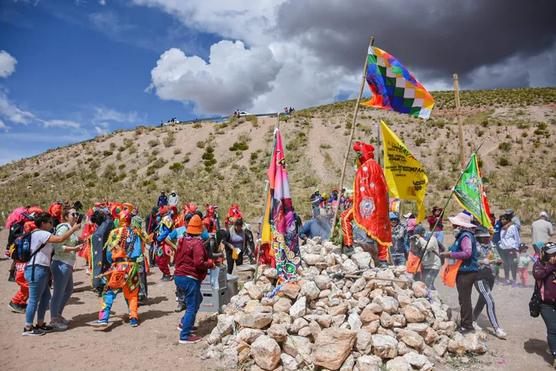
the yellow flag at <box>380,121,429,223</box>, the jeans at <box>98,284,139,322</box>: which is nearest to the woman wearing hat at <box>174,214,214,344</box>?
the jeans at <box>98,284,139,322</box>

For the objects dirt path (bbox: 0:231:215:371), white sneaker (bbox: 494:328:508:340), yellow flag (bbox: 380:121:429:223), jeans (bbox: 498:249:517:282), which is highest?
yellow flag (bbox: 380:121:429:223)

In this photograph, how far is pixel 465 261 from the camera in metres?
→ 6.20

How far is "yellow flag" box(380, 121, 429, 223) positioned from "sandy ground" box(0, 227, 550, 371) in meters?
2.49

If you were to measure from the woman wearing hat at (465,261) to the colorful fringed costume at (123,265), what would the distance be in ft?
17.3

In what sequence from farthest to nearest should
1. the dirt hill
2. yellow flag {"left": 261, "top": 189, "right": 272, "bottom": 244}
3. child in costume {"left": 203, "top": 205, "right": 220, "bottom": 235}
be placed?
the dirt hill < child in costume {"left": 203, "top": 205, "right": 220, "bottom": 235} < yellow flag {"left": 261, "top": 189, "right": 272, "bottom": 244}

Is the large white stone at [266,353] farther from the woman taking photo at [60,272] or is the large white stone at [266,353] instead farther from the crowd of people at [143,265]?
the woman taking photo at [60,272]

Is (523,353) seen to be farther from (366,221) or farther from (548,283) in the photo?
(366,221)

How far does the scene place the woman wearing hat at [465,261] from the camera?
6.10 metres

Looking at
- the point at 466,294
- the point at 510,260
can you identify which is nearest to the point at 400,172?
the point at 466,294

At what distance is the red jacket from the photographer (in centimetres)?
600

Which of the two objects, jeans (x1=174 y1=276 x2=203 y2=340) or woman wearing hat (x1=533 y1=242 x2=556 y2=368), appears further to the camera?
jeans (x1=174 y1=276 x2=203 y2=340)

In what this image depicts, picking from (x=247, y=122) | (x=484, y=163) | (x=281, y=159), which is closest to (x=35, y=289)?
(x=281, y=159)

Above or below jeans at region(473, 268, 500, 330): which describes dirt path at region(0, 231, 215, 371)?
below

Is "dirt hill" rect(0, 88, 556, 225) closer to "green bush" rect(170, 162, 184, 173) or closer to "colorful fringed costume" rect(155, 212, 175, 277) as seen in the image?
"green bush" rect(170, 162, 184, 173)
